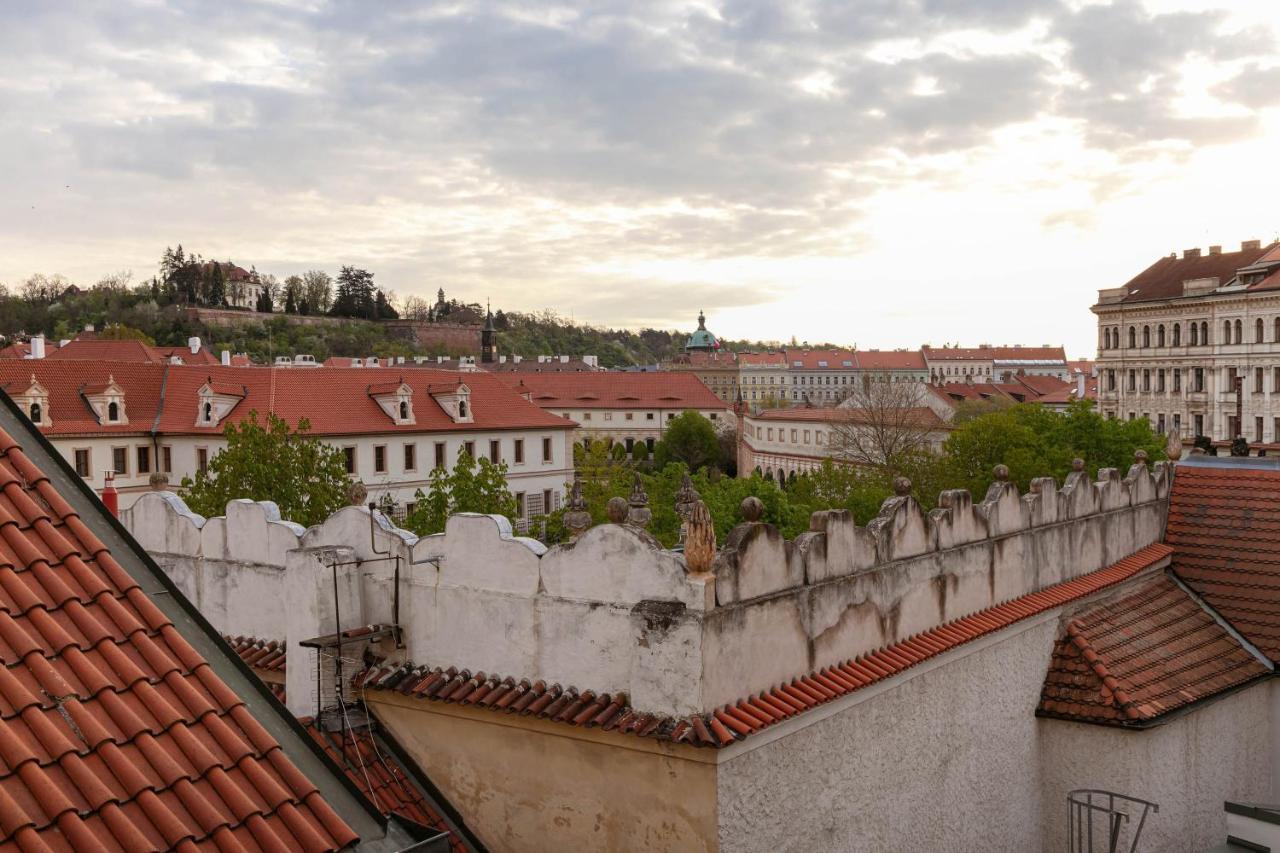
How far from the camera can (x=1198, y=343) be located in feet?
229

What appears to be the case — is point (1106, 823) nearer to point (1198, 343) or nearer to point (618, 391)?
point (1198, 343)

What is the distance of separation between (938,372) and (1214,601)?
16865 cm

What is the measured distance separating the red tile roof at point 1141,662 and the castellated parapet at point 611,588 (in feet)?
3.53

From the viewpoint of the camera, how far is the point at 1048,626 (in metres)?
11.5

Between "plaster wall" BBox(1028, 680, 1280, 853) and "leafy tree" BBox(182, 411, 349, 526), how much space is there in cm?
1634

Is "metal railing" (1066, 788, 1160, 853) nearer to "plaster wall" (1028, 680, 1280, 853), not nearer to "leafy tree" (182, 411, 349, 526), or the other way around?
"plaster wall" (1028, 680, 1280, 853)

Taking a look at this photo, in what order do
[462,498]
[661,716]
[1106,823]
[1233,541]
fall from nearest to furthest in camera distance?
[661,716] < [1106,823] < [1233,541] < [462,498]

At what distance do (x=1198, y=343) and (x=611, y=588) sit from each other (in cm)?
7417

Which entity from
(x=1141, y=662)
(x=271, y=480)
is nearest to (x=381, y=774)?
(x=1141, y=662)

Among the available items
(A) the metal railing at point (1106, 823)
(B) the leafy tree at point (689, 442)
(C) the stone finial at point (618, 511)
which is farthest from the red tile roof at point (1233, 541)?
(B) the leafy tree at point (689, 442)

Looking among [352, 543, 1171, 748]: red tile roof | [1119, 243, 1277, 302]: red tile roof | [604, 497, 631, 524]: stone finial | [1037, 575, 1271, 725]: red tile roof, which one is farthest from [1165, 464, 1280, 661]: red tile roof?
[1119, 243, 1277, 302]: red tile roof

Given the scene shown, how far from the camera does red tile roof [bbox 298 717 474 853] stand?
8031 millimetres

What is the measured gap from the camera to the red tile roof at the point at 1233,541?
1315 cm

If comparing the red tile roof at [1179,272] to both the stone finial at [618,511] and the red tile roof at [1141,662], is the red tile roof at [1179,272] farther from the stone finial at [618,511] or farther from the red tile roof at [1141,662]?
the stone finial at [618,511]
